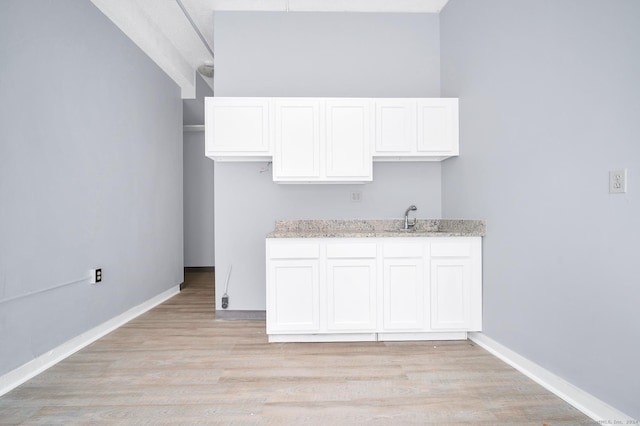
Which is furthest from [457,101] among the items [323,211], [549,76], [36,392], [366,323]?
[36,392]

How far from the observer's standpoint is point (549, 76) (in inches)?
75.6

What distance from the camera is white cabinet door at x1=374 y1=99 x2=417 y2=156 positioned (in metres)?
2.94

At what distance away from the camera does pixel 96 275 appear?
2797 mm

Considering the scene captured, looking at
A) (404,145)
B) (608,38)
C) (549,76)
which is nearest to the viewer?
(608,38)

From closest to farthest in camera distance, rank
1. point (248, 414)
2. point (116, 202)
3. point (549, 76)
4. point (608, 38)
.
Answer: point (608, 38)
point (248, 414)
point (549, 76)
point (116, 202)

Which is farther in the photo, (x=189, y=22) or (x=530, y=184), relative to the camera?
(x=189, y=22)

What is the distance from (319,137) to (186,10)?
198 centimetres

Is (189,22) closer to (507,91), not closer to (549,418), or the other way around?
(507,91)

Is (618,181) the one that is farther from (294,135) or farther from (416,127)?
(294,135)

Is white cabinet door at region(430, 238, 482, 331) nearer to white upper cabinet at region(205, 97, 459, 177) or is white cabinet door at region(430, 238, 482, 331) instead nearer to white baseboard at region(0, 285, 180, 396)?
white upper cabinet at region(205, 97, 459, 177)

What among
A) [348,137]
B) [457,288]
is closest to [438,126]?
[348,137]

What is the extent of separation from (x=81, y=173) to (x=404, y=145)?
9.03ft

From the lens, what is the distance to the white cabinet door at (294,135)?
2.92m

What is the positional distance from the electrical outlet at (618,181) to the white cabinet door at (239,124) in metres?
2.35
